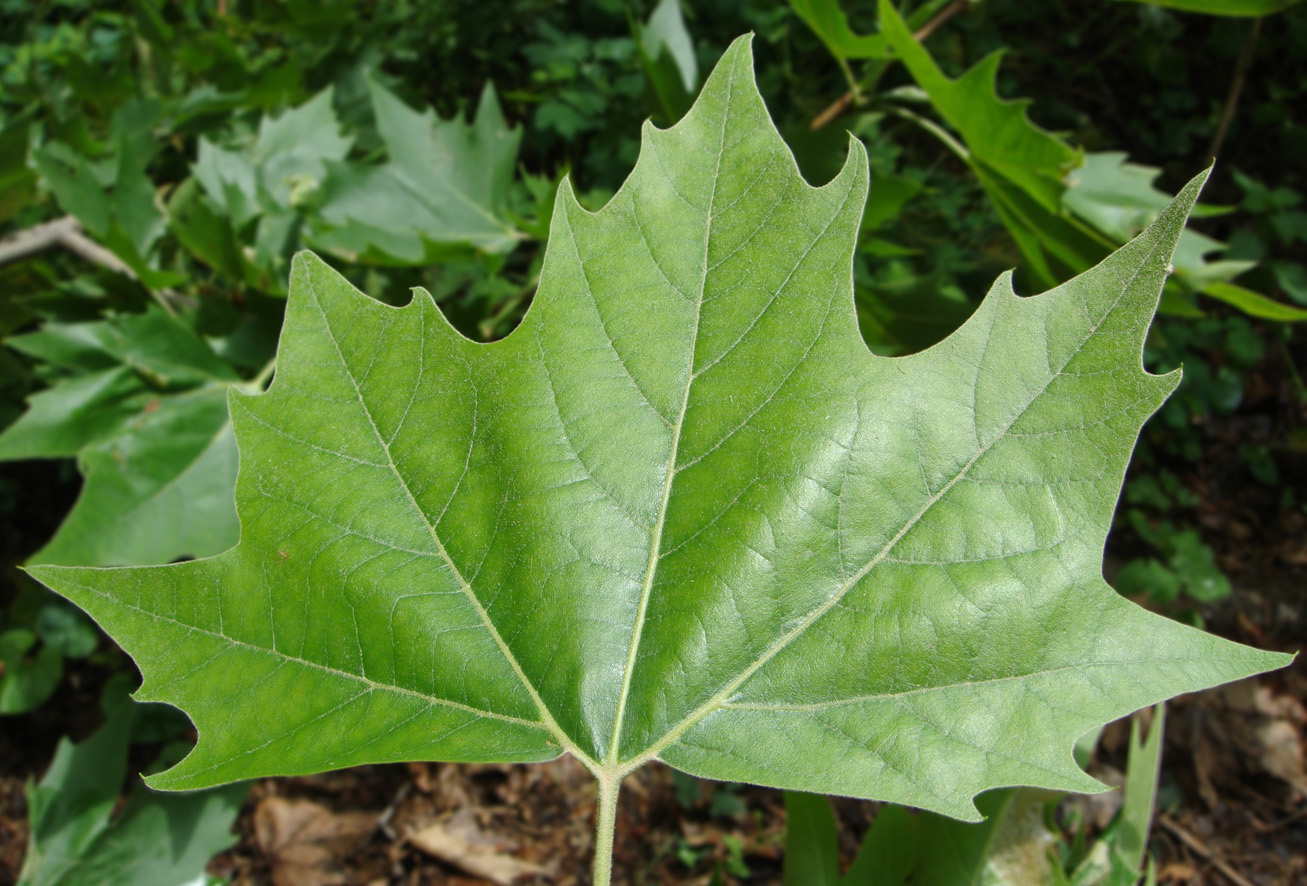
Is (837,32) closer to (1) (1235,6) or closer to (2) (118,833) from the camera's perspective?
(1) (1235,6)

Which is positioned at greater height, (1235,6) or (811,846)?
→ (1235,6)

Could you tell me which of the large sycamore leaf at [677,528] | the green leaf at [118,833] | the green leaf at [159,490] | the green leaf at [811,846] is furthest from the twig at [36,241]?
the green leaf at [811,846]

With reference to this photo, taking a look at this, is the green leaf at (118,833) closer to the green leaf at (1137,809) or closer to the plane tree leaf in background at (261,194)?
the plane tree leaf in background at (261,194)

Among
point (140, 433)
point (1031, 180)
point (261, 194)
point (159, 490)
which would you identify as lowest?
point (159, 490)

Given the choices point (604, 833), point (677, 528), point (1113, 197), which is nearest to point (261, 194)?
point (677, 528)

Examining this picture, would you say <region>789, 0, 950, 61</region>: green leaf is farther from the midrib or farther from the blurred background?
the midrib

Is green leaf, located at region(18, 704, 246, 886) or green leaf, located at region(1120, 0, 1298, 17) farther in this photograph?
green leaf, located at region(18, 704, 246, 886)

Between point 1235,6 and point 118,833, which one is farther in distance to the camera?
point 118,833

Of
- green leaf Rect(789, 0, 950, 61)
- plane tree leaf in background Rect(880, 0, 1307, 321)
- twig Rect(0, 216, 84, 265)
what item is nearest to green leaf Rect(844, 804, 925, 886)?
plane tree leaf in background Rect(880, 0, 1307, 321)
